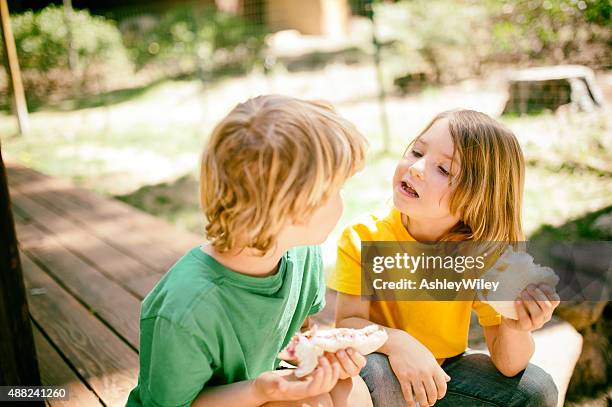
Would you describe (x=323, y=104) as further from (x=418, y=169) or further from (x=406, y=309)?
(x=406, y=309)

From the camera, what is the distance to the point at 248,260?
47.3 inches

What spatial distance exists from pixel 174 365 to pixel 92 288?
151 centimetres

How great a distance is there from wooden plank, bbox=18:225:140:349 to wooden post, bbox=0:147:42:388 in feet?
1.81

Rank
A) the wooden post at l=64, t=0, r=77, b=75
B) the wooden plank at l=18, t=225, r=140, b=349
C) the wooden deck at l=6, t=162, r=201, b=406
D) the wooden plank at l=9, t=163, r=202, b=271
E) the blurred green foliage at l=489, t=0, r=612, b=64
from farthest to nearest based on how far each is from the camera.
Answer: the wooden post at l=64, t=0, r=77, b=75, the blurred green foliage at l=489, t=0, r=612, b=64, the wooden plank at l=9, t=163, r=202, b=271, the wooden plank at l=18, t=225, r=140, b=349, the wooden deck at l=6, t=162, r=201, b=406

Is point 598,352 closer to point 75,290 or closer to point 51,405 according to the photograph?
point 51,405

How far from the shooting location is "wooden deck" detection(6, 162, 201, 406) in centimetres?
184

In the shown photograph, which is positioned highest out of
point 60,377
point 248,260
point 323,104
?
point 323,104

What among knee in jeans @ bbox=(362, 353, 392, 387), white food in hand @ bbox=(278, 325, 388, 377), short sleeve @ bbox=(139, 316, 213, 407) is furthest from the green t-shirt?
knee in jeans @ bbox=(362, 353, 392, 387)

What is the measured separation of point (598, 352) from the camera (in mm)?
2211

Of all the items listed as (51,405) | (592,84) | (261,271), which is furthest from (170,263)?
(592,84)

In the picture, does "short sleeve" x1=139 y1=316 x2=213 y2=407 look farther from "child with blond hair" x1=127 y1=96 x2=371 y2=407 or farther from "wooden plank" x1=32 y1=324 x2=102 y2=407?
"wooden plank" x1=32 y1=324 x2=102 y2=407

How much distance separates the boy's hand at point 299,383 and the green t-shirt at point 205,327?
11 centimetres

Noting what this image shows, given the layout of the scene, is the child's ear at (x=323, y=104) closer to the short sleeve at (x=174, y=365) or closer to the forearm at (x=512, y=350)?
the short sleeve at (x=174, y=365)

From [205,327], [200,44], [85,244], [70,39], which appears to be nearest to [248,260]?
[205,327]
